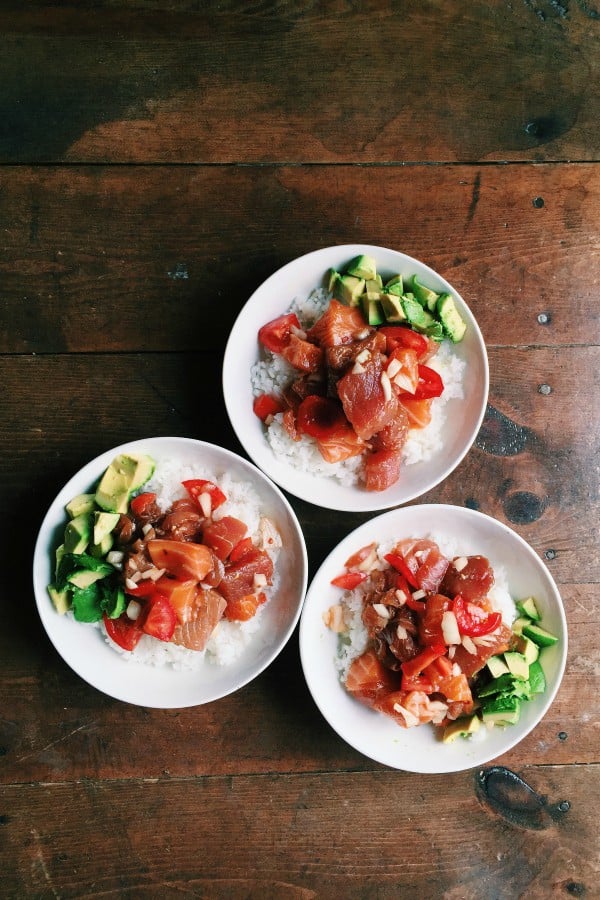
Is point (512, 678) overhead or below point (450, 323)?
below

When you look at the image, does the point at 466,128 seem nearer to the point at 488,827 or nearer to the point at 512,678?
the point at 512,678

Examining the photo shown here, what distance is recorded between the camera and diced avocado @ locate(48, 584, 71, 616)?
248cm

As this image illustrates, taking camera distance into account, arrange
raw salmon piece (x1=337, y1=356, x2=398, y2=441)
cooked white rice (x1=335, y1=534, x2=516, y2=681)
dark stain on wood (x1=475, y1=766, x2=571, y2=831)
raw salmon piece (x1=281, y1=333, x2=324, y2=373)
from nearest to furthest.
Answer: raw salmon piece (x1=337, y1=356, x2=398, y2=441) < raw salmon piece (x1=281, y1=333, x2=324, y2=373) < cooked white rice (x1=335, y1=534, x2=516, y2=681) < dark stain on wood (x1=475, y1=766, x2=571, y2=831)

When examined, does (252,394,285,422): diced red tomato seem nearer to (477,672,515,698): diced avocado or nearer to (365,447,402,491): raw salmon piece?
(365,447,402,491): raw salmon piece

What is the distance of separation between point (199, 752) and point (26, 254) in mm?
2121

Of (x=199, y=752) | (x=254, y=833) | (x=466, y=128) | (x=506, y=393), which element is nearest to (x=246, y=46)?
(x=466, y=128)

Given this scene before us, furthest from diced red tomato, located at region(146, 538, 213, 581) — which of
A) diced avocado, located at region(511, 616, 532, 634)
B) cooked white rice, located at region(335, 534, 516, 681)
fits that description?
diced avocado, located at region(511, 616, 532, 634)

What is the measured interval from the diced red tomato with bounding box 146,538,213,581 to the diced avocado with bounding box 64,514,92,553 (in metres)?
0.22

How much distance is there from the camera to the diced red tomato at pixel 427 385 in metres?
2.55

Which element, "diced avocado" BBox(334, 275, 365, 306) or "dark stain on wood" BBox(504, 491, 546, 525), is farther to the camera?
"dark stain on wood" BBox(504, 491, 546, 525)

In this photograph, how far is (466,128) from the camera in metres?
2.87

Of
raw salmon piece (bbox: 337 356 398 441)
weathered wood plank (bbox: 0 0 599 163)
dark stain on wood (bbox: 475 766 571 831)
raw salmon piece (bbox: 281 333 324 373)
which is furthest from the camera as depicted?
dark stain on wood (bbox: 475 766 571 831)

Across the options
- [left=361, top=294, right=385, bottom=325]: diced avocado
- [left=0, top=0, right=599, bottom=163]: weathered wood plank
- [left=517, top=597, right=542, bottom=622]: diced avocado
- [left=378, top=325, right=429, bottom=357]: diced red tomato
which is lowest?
[left=517, top=597, right=542, bottom=622]: diced avocado

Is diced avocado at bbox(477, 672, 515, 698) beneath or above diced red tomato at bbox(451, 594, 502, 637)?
beneath
